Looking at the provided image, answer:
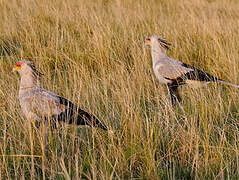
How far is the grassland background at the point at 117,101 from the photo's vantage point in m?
2.63

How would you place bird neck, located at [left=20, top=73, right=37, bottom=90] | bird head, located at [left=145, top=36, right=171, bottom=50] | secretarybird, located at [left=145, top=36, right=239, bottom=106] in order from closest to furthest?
bird neck, located at [left=20, top=73, right=37, bottom=90] → secretarybird, located at [left=145, top=36, right=239, bottom=106] → bird head, located at [left=145, top=36, right=171, bottom=50]

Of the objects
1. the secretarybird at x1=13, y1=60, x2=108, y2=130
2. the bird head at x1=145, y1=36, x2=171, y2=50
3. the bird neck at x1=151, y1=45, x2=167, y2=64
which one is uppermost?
the bird head at x1=145, y1=36, x2=171, y2=50

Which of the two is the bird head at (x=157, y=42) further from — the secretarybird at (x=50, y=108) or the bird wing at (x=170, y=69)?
the secretarybird at (x=50, y=108)

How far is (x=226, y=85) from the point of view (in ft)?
15.9

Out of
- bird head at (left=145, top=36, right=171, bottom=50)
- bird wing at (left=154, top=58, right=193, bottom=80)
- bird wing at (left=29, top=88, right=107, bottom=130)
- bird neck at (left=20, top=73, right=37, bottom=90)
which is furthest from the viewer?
bird head at (left=145, top=36, right=171, bottom=50)

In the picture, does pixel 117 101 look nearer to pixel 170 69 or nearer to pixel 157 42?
pixel 170 69

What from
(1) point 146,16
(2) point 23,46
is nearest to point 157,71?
(2) point 23,46

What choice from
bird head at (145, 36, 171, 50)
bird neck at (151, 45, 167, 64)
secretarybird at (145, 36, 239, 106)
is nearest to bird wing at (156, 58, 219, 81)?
secretarybird at (145, 36, 239, 106)

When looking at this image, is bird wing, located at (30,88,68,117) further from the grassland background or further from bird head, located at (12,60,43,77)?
bird head, located at (12,60,43,77)

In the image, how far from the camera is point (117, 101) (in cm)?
358

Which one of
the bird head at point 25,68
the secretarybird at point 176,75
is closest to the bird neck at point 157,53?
the secretarybird at point 176,75

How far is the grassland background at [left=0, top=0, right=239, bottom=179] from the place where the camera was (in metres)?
2.63

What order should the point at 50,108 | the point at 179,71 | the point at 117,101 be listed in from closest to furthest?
the point at 50,108 → the point at 117,101 → the point at 179,71

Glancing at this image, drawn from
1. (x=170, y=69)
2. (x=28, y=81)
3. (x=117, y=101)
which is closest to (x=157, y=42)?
(x=170, y=69)
